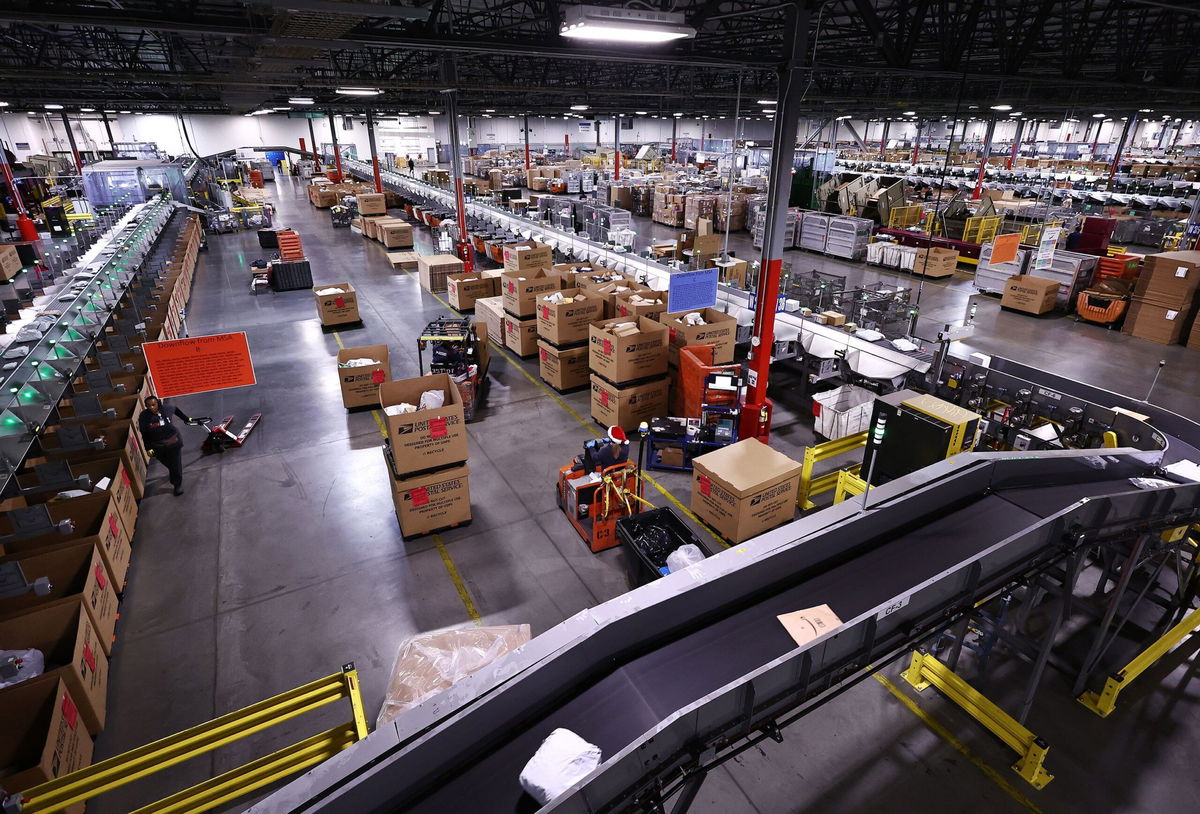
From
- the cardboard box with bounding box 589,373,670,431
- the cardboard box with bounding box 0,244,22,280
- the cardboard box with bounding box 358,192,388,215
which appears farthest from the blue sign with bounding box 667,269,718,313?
the cardboard box with bounding box 358,192,388,215

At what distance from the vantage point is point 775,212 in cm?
762

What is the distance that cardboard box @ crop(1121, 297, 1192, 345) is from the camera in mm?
12766

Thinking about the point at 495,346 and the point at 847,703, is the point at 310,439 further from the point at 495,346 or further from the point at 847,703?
the point at 847,703

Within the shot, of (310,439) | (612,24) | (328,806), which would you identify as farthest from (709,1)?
(328,806)

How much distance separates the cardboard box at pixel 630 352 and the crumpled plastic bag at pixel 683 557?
11.8 feet

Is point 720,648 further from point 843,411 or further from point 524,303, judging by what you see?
point 524,303

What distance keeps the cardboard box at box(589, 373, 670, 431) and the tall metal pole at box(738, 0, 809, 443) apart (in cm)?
135

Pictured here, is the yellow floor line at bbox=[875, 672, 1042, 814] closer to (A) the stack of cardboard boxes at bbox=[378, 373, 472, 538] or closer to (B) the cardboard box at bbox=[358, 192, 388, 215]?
(A) the stack of cardboard boxes at bbox=[378, 373, 472, 538]

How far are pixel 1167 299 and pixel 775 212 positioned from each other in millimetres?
11221

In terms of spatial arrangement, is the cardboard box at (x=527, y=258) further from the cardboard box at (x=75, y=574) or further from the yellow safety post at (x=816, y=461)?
the cardboard box at (x=75, y=574)

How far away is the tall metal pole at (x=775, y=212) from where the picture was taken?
6.91 metres

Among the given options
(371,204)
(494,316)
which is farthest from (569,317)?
(371,204)

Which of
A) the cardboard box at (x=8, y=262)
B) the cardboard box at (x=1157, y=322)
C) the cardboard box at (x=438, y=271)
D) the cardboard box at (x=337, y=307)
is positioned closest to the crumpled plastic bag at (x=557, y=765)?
the cardboard box at (x=337, y=307)

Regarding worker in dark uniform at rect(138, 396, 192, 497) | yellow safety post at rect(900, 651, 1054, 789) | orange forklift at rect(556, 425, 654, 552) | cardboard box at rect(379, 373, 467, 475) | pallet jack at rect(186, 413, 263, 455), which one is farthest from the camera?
pallet jack at rect(186, 413, 263, 455)
